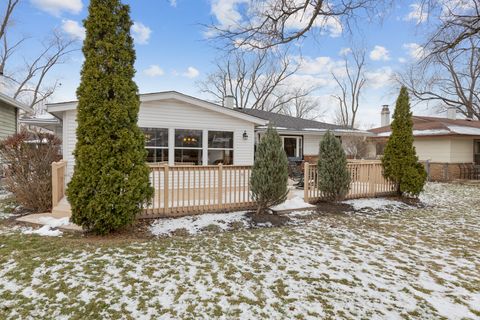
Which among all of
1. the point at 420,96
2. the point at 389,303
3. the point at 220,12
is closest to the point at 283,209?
the point at 389,303

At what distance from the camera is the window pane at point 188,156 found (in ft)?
26.9

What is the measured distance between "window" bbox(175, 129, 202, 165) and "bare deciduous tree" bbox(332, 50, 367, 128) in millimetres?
24993

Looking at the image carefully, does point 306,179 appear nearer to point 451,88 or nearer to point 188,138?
point 188,138

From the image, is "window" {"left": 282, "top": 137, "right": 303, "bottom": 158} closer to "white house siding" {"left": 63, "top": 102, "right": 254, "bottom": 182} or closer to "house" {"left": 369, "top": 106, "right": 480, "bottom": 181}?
"white house siding" {"left": 63, "top": 102, "right": 254, "bottom": 182}

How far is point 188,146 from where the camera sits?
8359mm

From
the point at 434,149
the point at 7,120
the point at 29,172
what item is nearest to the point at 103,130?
the point at 29,172

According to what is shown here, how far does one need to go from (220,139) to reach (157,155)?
6.57 feet

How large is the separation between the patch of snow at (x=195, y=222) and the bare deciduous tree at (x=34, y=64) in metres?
24.7

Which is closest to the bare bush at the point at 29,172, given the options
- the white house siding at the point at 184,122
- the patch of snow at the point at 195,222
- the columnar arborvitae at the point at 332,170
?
the white house siding at the point at 184,122

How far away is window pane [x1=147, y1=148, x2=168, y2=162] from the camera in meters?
7.90

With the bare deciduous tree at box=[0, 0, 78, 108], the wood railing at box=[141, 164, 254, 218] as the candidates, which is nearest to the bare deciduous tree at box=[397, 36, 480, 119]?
the wood railing at box=[141, 164, 254, 218]

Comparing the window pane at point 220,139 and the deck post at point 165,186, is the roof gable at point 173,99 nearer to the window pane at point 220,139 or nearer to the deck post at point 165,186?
the window pane at point 220,139

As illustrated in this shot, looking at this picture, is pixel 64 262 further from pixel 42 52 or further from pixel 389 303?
pixel 42 52

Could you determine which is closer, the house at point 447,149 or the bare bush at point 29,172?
the bare bush at point 29,172
